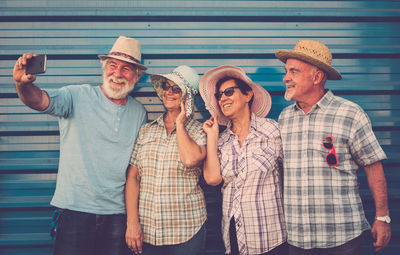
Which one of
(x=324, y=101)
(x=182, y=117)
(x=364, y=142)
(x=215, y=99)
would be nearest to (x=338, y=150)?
(x=364, y=142)

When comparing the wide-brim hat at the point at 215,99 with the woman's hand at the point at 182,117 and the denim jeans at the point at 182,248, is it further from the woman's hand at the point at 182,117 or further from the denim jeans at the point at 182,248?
the denim jeans at the point at 182,248

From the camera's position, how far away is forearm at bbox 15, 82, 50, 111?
6.94 ft

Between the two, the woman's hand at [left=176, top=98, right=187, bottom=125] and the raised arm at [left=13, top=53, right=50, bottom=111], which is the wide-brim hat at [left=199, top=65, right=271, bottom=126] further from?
the raised arm at [left=13, top=53, right=50, bottom=111]

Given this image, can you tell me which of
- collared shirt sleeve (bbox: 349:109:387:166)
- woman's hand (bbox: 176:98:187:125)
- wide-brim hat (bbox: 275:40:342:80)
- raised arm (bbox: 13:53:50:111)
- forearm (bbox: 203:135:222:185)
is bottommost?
forearm (bbox: 203:135:222:185)

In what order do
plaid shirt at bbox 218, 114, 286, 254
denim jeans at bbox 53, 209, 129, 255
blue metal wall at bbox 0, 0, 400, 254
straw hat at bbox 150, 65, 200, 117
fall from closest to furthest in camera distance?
1. plaid shirt at bbox 218, 114, 286, 254
2. denim jeans at bbox 53, 209, 129, 255
3. straw hat at bbox 150, 65, 200, 117
4. blue metal wall at bbox 0, 0, 400, 254

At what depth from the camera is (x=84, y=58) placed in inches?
126

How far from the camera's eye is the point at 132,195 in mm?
2479

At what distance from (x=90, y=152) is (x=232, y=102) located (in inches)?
59.6

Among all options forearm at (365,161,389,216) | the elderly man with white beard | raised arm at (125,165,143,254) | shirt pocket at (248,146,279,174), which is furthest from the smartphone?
forearm at (365,161,389,216)

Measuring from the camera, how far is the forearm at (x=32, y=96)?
6.94 feet

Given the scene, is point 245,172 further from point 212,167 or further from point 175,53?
point 175,53

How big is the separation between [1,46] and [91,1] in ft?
4.14

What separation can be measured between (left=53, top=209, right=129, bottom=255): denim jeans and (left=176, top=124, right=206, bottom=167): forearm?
101 cm

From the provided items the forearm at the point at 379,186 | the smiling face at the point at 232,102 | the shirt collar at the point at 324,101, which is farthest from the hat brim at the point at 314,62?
the forearm at the point at 379,186
